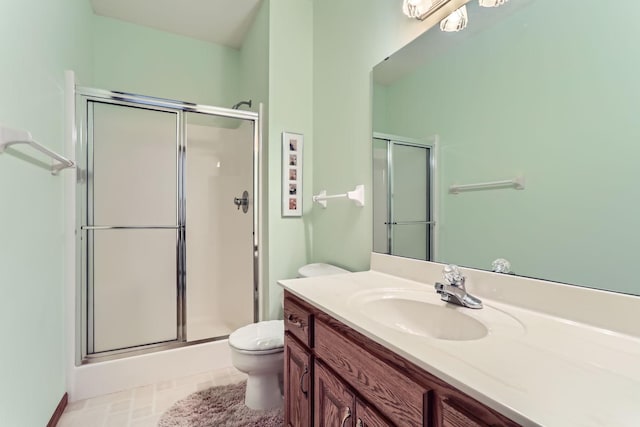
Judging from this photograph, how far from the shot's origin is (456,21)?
4.00 feet

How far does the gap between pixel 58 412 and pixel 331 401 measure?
1.60m

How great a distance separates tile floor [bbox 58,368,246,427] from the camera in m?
1.58

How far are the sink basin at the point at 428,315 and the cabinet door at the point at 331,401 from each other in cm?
23

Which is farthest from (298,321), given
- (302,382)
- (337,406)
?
(337,406)

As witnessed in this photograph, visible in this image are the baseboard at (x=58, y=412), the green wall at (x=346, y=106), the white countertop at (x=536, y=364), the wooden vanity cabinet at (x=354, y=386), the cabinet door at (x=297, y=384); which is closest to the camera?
the white countertop at (x=536, y=364)

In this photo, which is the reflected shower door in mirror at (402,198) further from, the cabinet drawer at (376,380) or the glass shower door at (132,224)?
the glass shower door at (132,224)

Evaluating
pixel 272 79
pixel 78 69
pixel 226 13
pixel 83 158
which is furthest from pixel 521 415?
pixel 226 13

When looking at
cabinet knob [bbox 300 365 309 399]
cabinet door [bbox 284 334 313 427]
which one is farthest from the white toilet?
cabinet knob [bbox 300 365 309 399]

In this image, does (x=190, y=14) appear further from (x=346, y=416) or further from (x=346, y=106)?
(x=346, y=416)

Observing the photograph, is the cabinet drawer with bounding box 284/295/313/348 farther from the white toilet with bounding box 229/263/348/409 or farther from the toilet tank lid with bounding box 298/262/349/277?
the toilet tank lid with bounding box 298/262/349/277

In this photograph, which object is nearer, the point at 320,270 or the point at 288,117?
the point at 320,270

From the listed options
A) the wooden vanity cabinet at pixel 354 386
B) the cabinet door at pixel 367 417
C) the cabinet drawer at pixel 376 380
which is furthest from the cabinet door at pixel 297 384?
the cabinet door at pixel 367 417

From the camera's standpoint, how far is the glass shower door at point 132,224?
201 cm

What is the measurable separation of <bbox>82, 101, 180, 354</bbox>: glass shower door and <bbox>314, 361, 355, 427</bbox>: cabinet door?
5.10 ft
